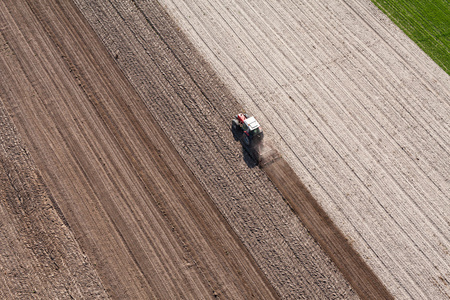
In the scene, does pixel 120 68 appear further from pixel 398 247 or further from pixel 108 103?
pixel 398 247

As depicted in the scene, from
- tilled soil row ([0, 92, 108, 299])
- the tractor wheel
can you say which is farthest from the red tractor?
tilled soil row ([0, 92, 108, 299])

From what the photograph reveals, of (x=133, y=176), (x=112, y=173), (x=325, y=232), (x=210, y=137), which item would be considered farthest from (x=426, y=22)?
(x=112, y=173)

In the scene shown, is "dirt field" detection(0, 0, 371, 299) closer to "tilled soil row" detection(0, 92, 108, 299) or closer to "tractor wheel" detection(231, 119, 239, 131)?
"tilled soil row" detection(0, 92, 108, 299)

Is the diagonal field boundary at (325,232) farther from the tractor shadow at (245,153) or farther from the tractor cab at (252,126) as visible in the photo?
the tractor cab at (252,126)

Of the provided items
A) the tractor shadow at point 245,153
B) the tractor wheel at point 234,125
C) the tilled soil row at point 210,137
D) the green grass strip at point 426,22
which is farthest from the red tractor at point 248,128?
the green grass strip at point 426,22

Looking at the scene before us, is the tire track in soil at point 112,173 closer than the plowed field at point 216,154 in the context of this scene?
Yes

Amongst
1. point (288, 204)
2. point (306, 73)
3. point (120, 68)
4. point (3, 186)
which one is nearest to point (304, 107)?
point (306, 73)
